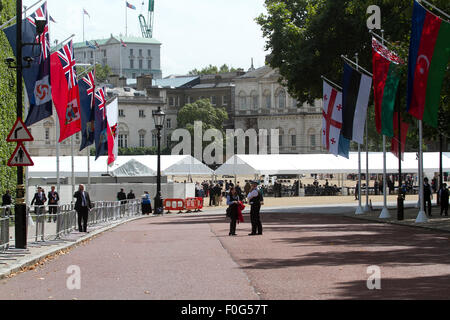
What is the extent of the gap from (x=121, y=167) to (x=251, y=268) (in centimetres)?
4402

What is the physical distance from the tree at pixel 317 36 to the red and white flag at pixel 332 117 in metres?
4.90

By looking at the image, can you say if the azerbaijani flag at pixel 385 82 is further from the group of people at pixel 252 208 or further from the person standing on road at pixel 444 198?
the group of people at pixel 252 208

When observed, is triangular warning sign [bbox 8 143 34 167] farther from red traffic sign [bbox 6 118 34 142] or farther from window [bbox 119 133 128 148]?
window [bbox 119 133 128 148]

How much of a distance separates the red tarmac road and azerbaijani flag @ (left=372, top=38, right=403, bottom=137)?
7387 millimetres

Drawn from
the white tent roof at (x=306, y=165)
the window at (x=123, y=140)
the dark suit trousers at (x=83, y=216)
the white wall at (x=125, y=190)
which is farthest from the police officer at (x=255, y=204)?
the window at (x=123, y=140)

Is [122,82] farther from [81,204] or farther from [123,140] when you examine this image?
[81,204]

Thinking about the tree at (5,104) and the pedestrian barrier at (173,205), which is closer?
the tree at (5,104)

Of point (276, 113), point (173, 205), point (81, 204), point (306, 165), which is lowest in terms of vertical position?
A: point (173, 205)

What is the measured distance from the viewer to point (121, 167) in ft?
197

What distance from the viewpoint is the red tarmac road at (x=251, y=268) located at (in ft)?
42.4

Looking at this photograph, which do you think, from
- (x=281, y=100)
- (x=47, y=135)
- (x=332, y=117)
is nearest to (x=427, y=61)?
(x=332, y=117)

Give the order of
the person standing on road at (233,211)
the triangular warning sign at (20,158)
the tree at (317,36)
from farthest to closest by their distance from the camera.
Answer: the tree at (317,36)
the person standing on road at (233,211)
the triangular warning sign at (20,158)

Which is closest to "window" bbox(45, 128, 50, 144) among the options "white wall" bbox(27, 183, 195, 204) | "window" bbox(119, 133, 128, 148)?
"window" bbox(119, 133, 128, 148)
